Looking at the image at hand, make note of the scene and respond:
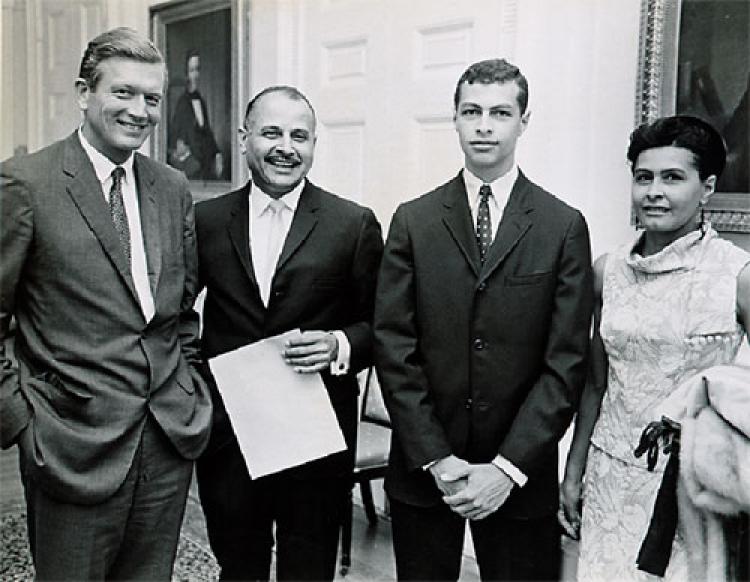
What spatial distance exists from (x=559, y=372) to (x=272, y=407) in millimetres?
663

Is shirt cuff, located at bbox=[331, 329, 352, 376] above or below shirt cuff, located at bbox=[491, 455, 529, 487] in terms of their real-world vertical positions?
above

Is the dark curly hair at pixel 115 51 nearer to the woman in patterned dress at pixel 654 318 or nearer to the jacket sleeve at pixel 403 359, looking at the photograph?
the jacket sleeve at pixel 403 359

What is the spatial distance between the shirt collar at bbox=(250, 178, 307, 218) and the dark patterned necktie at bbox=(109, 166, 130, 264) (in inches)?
14.3

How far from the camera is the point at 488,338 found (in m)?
1.84

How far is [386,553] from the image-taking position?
10.6ft

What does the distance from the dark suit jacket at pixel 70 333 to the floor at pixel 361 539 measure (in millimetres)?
1250

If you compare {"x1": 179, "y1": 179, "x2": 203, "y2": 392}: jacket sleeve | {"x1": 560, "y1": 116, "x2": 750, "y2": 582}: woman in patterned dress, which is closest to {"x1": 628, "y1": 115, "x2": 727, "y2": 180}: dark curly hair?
{"x1": 560, "y1": 116, "x2": 750, "y2": 582}: woman in patterned dress

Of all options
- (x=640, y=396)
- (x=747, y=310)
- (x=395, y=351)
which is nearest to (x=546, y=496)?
(x=640, y=396)

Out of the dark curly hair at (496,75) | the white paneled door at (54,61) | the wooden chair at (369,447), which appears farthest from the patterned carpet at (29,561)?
the white paneled door at (54,61)

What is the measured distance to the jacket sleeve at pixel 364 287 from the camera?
2045 millimetres

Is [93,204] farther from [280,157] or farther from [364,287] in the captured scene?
[364,287]

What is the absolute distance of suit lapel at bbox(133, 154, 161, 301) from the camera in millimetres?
1842

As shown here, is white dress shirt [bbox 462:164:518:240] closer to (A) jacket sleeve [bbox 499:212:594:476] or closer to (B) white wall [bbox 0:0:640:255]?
(A) jacket sleeve [bbox 499:212:594:476]

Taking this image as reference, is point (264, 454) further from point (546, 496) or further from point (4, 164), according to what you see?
point (4, 164)
